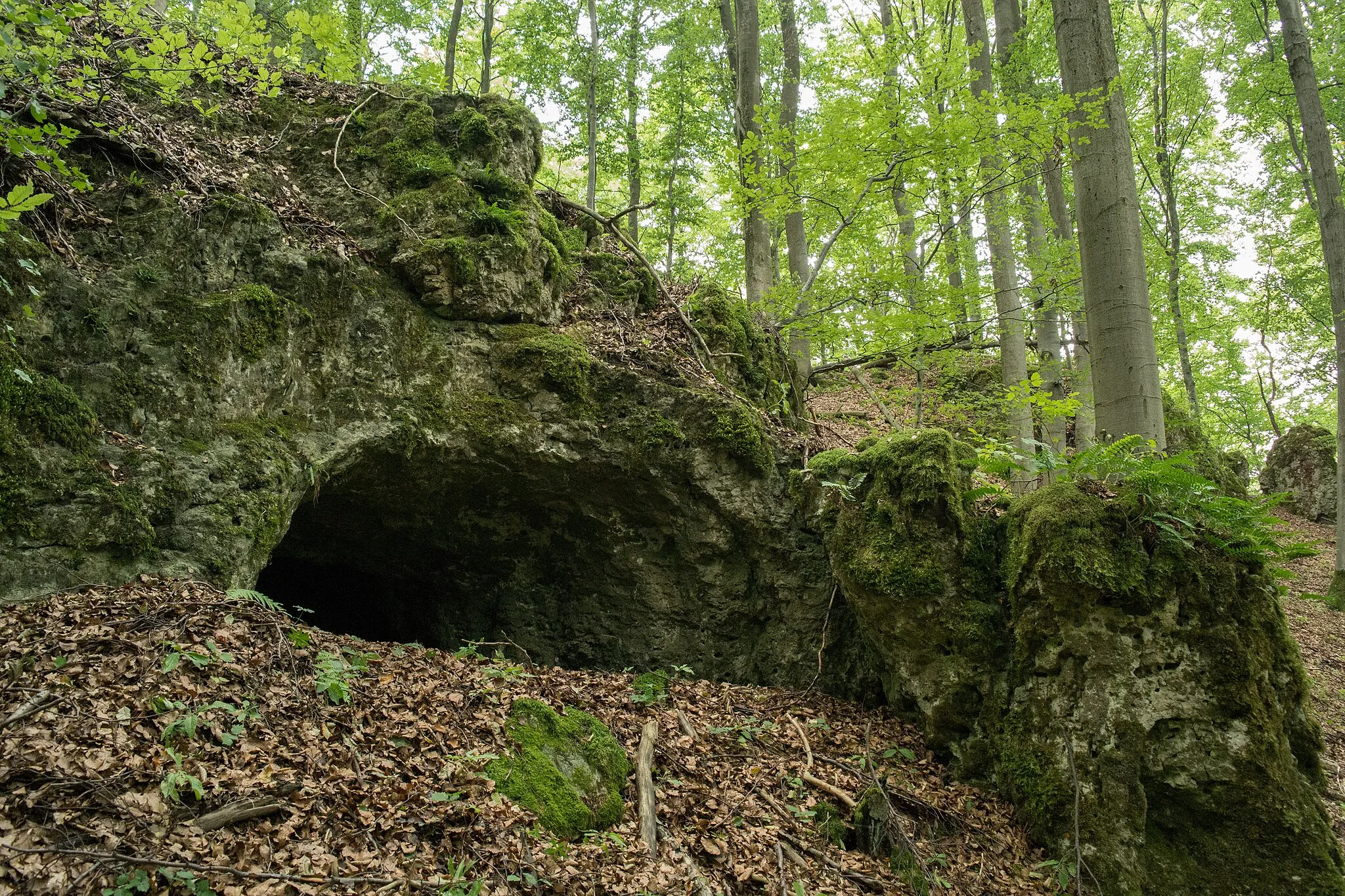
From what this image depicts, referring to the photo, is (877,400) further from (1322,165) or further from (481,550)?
(1322,165)

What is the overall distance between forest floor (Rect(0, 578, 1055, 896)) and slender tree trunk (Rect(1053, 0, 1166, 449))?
3134 mm

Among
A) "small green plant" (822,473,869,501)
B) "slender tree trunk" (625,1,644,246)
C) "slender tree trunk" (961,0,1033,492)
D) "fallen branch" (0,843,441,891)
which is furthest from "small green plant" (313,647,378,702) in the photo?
"slender tree trunk" (625,1,644,246)

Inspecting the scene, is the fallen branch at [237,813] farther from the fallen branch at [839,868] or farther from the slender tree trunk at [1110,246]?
the slender tree trunk at [1110,246]

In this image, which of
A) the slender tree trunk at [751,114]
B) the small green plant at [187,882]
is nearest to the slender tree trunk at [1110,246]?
the slender tree trunk at [751,114]

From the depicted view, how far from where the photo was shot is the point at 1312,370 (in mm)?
18625

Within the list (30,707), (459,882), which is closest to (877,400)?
(459,882)

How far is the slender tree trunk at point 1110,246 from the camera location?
201 inches

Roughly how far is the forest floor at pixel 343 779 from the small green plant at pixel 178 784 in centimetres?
1

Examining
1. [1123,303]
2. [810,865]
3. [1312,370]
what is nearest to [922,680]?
[810,865]

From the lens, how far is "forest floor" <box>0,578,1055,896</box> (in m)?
2.72

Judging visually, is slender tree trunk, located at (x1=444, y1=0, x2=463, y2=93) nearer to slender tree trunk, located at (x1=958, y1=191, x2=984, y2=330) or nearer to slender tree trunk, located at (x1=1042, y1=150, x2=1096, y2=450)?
slender tree trunk, located at (x1=958, y1=191, x2=984, y2=330)

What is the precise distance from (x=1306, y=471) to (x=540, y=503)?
20.5 m

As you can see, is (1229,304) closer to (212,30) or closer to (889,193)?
(889,193)

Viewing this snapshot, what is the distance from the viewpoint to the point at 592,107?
12461 millimetres
